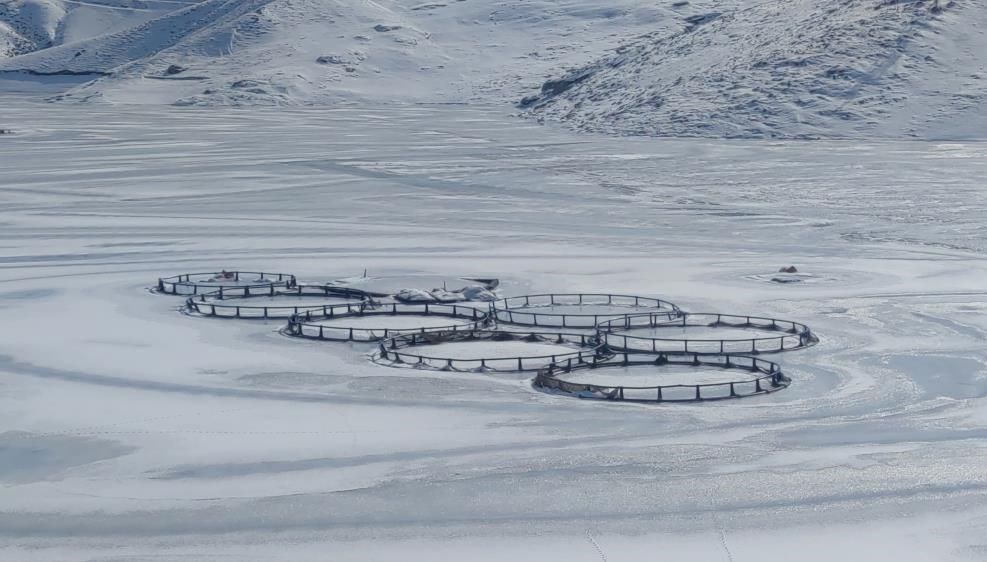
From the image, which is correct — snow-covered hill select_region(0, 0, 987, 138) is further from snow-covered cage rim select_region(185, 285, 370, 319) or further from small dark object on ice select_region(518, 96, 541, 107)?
snow-covered cage rim select_region(185, 285, 370, 319)

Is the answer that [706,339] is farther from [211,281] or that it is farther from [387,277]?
[211,281]

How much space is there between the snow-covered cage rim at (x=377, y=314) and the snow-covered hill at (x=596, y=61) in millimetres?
34167

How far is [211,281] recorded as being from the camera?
20.7 metres

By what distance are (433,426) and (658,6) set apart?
3584 inches

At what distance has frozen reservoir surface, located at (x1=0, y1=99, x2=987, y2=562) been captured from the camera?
9.91m

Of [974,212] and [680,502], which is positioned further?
[974,212]

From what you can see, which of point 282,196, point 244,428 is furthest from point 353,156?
point 244,428

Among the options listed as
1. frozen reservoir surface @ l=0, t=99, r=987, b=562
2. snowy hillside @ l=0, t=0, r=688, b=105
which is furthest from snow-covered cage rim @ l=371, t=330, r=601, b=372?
snowy hillside @ l=0, t=0, r=688, b=105

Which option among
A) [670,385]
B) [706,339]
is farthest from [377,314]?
[670,385]

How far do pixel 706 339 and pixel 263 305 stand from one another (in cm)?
596

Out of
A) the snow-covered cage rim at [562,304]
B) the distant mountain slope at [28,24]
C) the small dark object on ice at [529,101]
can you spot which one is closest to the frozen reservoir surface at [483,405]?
the snow-covered cage rim at [562,304]

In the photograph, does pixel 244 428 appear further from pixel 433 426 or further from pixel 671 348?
pixel 671 348

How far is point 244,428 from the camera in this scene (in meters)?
12.6

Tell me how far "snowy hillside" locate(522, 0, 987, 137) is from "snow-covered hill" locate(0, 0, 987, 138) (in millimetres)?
104
